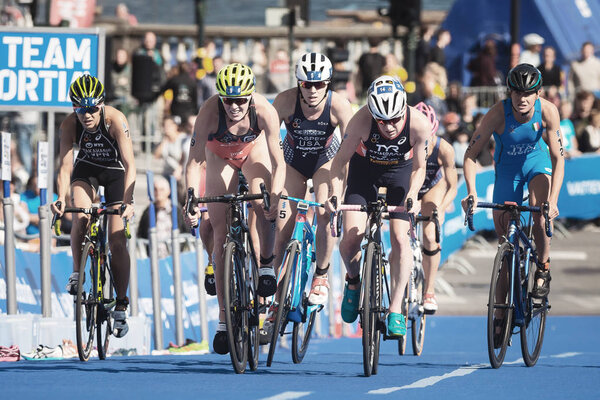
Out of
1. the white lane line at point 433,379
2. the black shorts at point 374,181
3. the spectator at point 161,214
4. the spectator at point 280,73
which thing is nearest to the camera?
the white lane line at point 433,379

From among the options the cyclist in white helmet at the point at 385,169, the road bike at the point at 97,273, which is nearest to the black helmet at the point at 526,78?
the cyclist in white helmet at the point at 385,169

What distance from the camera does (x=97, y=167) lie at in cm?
→ 1230

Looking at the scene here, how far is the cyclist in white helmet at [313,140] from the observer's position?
11.9 meters

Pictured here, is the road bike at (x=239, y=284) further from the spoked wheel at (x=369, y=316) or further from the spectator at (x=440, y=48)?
the spectator at (x=440, y=48)

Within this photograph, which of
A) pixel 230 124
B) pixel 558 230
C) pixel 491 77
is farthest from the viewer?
pixel 491 77

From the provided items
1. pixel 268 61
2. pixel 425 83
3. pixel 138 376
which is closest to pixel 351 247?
pixel 138 376

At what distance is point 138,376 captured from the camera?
10.6 meters

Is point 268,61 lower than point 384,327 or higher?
higher

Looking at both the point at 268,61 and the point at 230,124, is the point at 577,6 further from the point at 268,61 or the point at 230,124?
the point at 230,124

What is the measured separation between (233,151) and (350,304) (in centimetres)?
160

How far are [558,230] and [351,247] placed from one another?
42.7 ft

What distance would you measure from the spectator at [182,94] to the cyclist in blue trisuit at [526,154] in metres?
11.0

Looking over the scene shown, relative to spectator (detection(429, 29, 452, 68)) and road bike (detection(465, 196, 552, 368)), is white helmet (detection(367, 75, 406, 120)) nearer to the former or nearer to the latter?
road bike (detection(465, 196, 552, 368))

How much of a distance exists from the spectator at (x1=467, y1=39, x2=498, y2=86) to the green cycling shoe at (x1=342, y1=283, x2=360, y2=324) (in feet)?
48.2
